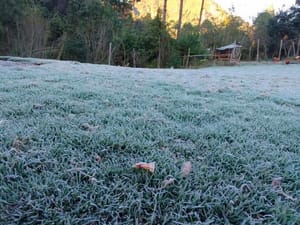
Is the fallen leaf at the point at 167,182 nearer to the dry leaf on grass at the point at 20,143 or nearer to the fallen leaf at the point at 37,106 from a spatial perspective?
the dry leaf on grass at the point at 20,143

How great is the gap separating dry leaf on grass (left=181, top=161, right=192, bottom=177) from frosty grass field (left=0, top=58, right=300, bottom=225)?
2cm

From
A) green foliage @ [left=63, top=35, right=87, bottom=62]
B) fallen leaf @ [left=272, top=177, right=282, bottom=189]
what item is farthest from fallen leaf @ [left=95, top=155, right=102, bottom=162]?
green foliage @ [left=63, top=35, right=87, bottom=62]

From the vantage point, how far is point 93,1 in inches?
494

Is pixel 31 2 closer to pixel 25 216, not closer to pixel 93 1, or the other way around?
pixel 93 1

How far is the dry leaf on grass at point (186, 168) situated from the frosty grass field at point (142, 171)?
17 mm

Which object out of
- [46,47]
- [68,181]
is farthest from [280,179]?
[46,47]

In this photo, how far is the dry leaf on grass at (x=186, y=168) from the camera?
1.07 meters

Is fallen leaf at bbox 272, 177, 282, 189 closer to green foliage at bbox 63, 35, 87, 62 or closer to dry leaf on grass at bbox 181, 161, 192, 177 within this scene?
dry leaf on grass at bbox 181, 161, 192, 177

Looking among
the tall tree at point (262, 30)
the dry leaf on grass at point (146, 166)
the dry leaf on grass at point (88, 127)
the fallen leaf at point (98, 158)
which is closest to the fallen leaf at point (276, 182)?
the dry leaf on grass at point (146, 166)

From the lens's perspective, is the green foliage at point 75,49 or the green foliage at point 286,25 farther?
the green foliage at point 286,25

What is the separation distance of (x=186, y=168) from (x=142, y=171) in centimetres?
19

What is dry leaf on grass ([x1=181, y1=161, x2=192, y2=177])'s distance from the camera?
3.51 feet

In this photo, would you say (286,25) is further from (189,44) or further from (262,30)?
(189,44)

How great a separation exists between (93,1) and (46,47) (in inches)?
140
